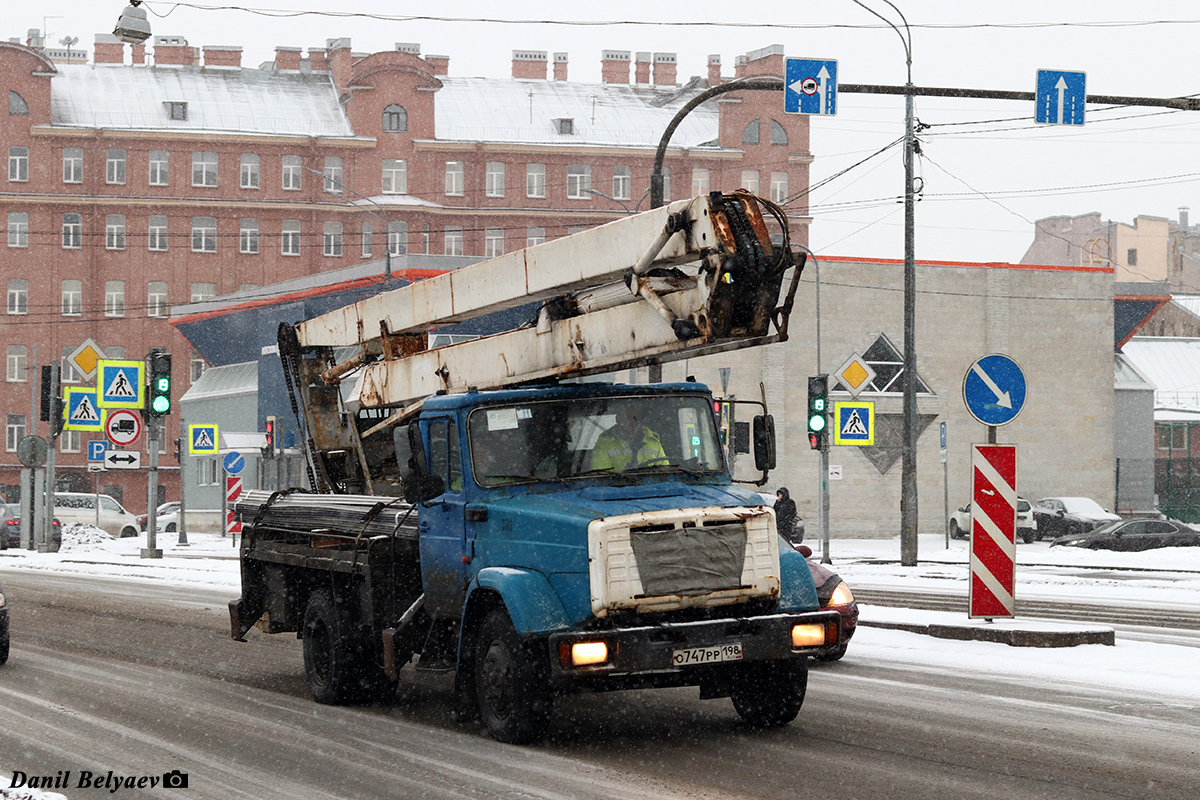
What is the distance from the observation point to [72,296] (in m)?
82.4

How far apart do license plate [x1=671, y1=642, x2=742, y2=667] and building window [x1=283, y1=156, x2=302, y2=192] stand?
77977 mm

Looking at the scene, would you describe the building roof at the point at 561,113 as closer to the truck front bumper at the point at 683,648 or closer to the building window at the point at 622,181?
the building window at the point at 622,181

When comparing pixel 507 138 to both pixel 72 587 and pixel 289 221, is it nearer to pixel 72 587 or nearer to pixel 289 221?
pixel 289 221

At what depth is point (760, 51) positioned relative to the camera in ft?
279

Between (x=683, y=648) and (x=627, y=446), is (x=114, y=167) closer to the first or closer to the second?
(x=627, y=446)

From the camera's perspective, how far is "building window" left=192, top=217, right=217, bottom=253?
8331cm

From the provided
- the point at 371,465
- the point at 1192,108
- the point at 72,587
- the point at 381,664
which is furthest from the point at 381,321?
the point at 72,587

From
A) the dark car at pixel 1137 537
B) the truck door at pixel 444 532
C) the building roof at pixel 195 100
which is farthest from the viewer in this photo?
the building roof at pixel 195 100

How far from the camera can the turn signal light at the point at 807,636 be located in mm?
9008

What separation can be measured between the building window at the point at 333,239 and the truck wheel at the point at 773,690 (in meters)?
76.9

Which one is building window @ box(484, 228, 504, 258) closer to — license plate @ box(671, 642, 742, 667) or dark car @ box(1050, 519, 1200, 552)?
dark car @ box(1050, 519, 1200, 552)

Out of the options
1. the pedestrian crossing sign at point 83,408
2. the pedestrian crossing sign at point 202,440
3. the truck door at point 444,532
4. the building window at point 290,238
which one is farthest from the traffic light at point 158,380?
the building window at point 290,238

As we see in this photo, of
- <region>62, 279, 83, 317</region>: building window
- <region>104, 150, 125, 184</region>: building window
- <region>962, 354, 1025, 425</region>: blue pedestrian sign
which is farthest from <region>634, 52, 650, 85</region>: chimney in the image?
<region>962, 354, 1025, 425</region>: blue pedestrian sign

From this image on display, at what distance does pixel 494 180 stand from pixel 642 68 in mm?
14833
